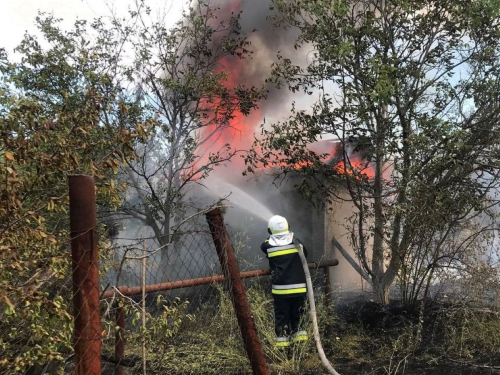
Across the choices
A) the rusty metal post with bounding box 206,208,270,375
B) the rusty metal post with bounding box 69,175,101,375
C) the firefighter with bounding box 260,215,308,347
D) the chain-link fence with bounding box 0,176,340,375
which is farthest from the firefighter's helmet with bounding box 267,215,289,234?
the rusty metal post with bounding box 69,175,101,375

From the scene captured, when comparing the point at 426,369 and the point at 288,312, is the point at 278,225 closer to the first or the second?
the point at 288,312

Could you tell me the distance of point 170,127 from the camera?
8.23 m

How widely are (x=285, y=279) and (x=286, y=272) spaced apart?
8cm

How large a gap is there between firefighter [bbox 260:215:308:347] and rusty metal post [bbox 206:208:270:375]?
5.94ft

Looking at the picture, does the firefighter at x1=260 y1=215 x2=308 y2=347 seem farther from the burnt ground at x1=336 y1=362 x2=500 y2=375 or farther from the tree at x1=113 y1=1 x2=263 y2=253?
the tree at x1=113 y1=1 x2=263 y2=253

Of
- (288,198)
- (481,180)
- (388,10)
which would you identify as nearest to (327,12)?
(388,10)

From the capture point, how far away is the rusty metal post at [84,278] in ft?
5.61

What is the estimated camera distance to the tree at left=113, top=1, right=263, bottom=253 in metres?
7.61

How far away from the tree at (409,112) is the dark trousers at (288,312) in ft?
5.28

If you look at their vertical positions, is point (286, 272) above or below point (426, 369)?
above

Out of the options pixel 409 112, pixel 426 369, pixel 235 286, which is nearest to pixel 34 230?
pixel 235 286

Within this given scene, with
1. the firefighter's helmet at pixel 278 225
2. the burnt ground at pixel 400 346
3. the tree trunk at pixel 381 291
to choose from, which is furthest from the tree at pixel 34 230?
the tree trunk at pixel 381 291

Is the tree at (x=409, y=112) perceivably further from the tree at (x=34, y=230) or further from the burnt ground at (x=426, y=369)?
the tree at (x=34, y=230)

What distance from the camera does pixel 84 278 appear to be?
5.69 ft
